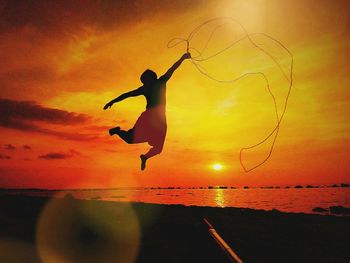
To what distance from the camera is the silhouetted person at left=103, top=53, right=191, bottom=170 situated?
832 cm

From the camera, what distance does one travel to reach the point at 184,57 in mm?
8211

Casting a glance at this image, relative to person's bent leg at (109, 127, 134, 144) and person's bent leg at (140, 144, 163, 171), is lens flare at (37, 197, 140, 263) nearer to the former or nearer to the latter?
person's bent leg at (140, 144, 163, 171)

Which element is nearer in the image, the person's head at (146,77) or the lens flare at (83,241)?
the person's head at (146,77)

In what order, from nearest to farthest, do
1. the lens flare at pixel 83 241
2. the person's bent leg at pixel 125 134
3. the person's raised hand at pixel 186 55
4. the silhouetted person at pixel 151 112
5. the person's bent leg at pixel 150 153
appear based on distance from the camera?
the person's raised hand at pixel 186 55, the silhouetted person at pixel 151 112, the person's bent leg at pixel 125 134, the person's bent leg at pixel 150 153, the lens flare at pixel 83 241

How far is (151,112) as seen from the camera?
27.9 feet

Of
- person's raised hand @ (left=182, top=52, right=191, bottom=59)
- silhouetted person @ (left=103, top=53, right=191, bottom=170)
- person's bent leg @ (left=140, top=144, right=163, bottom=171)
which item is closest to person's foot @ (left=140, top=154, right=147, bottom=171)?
person's bent leg @ (left=140, top=144, right=163, bottom=171)

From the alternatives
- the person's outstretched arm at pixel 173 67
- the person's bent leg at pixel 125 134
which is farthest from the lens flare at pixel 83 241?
the person's outstretched arm at pixel 173 67

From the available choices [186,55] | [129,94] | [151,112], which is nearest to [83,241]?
[151,112]

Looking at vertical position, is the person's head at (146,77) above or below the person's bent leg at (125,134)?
above

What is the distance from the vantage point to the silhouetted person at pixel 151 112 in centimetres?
832

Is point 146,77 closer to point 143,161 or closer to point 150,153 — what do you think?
point 150,153

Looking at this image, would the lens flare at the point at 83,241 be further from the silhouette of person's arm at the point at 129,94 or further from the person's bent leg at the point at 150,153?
the silhouette of person's arm at the point at 129,94

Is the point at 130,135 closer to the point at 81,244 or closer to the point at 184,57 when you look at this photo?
the point at 184,57

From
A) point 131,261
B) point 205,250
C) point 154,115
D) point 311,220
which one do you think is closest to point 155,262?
point 131,261
